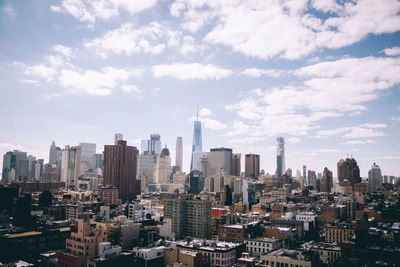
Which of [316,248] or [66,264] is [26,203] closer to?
[66,264]

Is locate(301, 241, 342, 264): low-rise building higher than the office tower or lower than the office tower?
lower

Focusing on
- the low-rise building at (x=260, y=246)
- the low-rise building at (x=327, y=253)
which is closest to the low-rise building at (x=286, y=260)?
the low-rise building at (x=327, y=253)

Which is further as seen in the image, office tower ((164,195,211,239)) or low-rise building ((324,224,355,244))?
office tower ((164,195,211,239))

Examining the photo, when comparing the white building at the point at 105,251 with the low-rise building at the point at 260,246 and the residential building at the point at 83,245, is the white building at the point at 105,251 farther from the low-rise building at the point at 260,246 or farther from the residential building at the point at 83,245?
the low-rise building at the point at 260,246

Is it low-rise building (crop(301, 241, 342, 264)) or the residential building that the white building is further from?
low-rise building (crop(301, 241, 342, 264))

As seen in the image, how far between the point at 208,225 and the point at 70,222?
59541 millimetres

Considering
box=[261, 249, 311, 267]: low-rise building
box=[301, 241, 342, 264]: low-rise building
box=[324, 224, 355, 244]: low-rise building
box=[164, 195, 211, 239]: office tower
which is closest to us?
box=[261, 249, 311, 267]: low-rise building

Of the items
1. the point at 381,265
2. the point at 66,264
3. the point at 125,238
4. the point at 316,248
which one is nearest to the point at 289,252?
the point at 316,248

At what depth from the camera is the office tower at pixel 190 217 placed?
14462 cm

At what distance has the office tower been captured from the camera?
14462cm

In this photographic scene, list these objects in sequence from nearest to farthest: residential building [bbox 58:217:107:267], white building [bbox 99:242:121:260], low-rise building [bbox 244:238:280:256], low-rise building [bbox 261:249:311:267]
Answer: residential building [bbox 58:217:107:267] → white building [bbox 99:242:121:260] → low-rise building [bbox 261:249:311:267] → low-rise building [bbox 244:238:280:256]

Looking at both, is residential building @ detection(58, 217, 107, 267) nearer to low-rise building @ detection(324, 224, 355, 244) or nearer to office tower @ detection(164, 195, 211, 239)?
office tower @ detection(164, 195, 211, 239)

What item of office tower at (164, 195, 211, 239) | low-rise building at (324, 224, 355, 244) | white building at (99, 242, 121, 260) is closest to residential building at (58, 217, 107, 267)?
white building at (99, 242, 121, 260)

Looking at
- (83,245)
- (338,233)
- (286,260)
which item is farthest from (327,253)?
(83,245)
